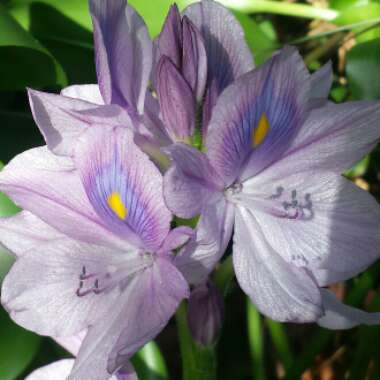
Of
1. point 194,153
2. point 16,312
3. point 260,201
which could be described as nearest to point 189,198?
point 194,153

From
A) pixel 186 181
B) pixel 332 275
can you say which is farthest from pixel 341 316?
pixel 186 181

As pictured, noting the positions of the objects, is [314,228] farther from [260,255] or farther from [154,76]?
[154,76]

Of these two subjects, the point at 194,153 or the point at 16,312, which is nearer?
the point at 194,153

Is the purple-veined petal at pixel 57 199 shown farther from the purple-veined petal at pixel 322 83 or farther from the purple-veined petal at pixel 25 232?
the purple-veined petal at pixel 322 83

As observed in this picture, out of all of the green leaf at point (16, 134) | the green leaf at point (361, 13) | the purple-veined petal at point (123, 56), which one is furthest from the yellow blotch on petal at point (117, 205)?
the green leaf at point (361, 13)

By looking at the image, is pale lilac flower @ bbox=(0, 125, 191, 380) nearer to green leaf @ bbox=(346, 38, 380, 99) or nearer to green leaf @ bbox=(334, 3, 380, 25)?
green leaf @ bbox=(346, 38, 380, 99)

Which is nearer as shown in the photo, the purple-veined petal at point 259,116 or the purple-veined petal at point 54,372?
the purple-veined petal at point 259,116

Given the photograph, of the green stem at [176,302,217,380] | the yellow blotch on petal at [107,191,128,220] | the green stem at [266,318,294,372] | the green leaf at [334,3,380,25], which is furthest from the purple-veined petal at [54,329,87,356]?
the green leaf at [334,3,380,25]
